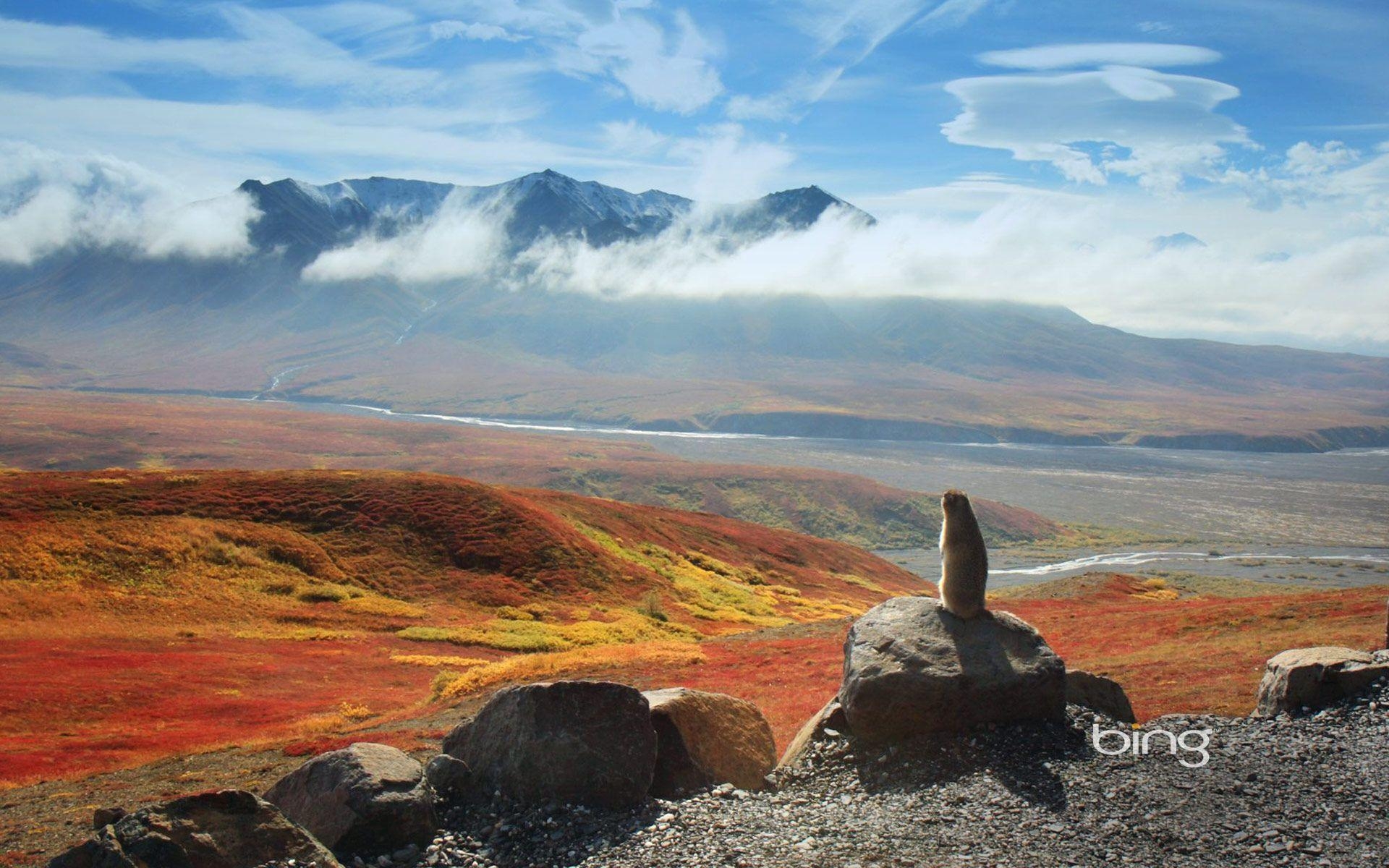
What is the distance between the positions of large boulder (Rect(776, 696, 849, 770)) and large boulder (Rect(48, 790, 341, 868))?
21.1 feet

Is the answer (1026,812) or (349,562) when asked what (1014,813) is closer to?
(1026,812)

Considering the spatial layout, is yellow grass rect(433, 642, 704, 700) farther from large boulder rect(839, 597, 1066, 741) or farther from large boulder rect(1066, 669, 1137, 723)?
large boulder rect(1066, 669, 1137, 723)

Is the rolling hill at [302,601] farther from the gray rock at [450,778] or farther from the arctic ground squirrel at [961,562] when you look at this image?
the arctic ground squirrel at [961,562]

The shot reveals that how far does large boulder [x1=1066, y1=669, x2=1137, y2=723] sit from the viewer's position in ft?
43.6

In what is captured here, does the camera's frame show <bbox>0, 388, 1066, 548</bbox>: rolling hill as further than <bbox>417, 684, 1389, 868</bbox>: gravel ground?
Yes

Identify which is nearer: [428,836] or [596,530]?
[428,836]

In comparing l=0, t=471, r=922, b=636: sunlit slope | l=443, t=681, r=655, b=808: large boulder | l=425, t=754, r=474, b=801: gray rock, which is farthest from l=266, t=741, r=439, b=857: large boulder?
l=0, t=471, r=922, b=636: sunlit slope

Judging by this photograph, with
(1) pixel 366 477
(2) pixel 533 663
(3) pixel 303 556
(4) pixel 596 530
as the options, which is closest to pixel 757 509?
(4) pixel 596 530

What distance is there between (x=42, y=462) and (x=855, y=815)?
16311cm

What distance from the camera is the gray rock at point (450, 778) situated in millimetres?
11531

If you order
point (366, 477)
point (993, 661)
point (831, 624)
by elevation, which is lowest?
point (831, 624)

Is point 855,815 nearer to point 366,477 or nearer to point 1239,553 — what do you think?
point 366,477

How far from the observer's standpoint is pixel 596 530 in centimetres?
5725

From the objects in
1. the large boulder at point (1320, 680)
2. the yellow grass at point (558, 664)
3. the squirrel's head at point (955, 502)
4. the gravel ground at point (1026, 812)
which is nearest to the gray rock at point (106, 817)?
the gravel ground at point (1026, 812)
